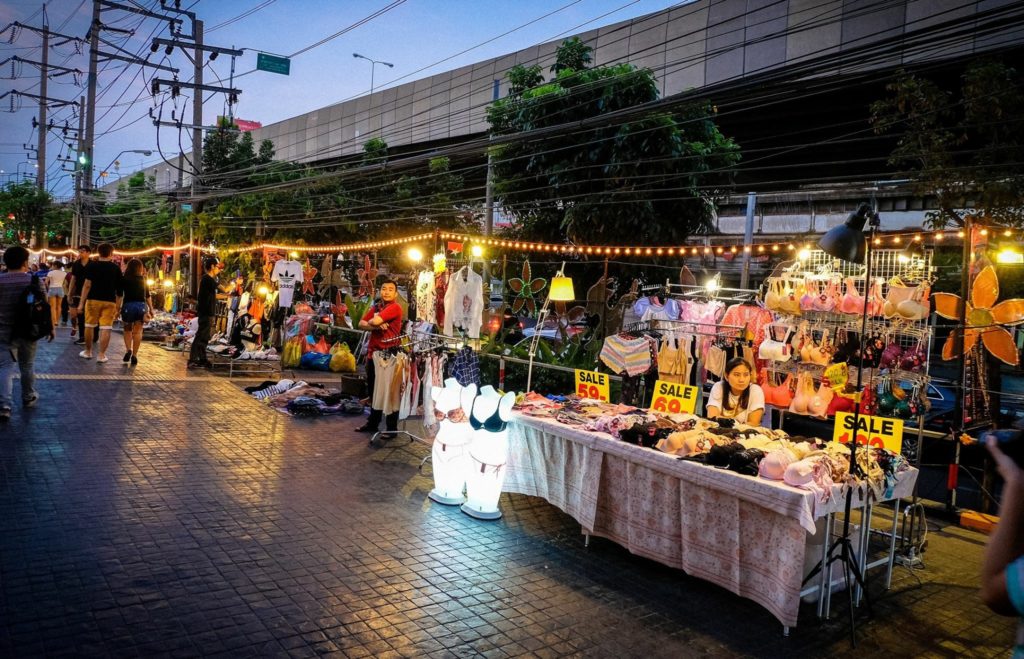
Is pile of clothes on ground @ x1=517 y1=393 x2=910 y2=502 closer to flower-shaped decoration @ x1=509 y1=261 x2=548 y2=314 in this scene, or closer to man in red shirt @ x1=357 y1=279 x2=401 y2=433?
man in red shirt @ x1=357 y1=279 x2=401 y2=433

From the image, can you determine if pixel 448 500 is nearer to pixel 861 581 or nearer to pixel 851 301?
pixel 861 581

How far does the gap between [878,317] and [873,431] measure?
63.3 inches

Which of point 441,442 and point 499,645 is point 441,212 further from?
point 499,645

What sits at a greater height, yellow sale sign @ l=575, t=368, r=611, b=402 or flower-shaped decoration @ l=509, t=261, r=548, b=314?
flower-shaped decoration @ l=509, t=261, r=548, b=314

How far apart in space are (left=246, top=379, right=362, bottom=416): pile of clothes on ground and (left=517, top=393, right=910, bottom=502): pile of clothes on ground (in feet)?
16.7

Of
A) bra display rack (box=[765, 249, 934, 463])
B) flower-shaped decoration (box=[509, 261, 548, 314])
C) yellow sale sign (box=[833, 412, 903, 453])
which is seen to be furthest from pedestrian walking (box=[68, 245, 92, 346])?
yellow sale sign (box=[833, 412, 903, 453])

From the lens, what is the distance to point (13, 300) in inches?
328

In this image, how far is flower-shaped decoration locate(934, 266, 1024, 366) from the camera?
6852 mm

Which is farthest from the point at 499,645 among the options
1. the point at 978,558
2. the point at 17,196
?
the point at 17,196

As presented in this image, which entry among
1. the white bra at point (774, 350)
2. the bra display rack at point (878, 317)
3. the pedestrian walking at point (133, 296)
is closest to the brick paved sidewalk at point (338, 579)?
the bra display rack at point (878, 317)

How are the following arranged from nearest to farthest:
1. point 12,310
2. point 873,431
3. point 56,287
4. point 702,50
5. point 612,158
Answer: point 873,431
point 12,310
point 612,158
point 702,50
point 56,287

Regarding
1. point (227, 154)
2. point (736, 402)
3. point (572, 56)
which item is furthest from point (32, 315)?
point (227, 154)

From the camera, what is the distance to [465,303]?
9508mm

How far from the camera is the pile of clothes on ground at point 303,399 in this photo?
10.7m
